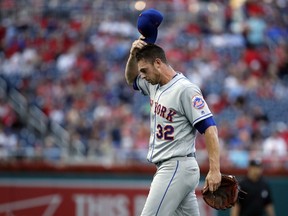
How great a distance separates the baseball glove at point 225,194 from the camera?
6129 millimetres

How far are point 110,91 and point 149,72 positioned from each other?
31.9 feet

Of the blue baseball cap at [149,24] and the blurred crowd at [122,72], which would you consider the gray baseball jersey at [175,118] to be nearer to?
the blue baseball cap at [149,24]

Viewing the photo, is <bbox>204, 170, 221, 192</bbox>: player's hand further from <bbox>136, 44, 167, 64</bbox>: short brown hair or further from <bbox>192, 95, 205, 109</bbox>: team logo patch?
<bbox>136, 44, 167, 64</bbox>: short brown hair

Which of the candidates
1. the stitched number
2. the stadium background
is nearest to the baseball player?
the stitched number

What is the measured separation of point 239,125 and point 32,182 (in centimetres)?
402

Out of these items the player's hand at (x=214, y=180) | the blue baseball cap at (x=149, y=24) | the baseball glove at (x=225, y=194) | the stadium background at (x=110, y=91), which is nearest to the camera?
the player's hand at (x=214, y=180)

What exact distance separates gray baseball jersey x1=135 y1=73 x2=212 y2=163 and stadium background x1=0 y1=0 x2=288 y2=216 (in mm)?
6116

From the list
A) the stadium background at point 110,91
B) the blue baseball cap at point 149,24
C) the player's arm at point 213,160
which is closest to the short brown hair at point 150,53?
the blue baseball cap at point 149,24

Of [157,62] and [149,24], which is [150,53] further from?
[149,24]

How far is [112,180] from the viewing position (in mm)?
12766

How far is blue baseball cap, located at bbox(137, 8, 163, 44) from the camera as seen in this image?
20.9 ft

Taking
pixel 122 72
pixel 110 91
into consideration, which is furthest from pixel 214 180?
pixel 122 72

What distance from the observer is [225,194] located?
6148mm

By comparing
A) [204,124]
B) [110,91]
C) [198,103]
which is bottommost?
[110,91]
